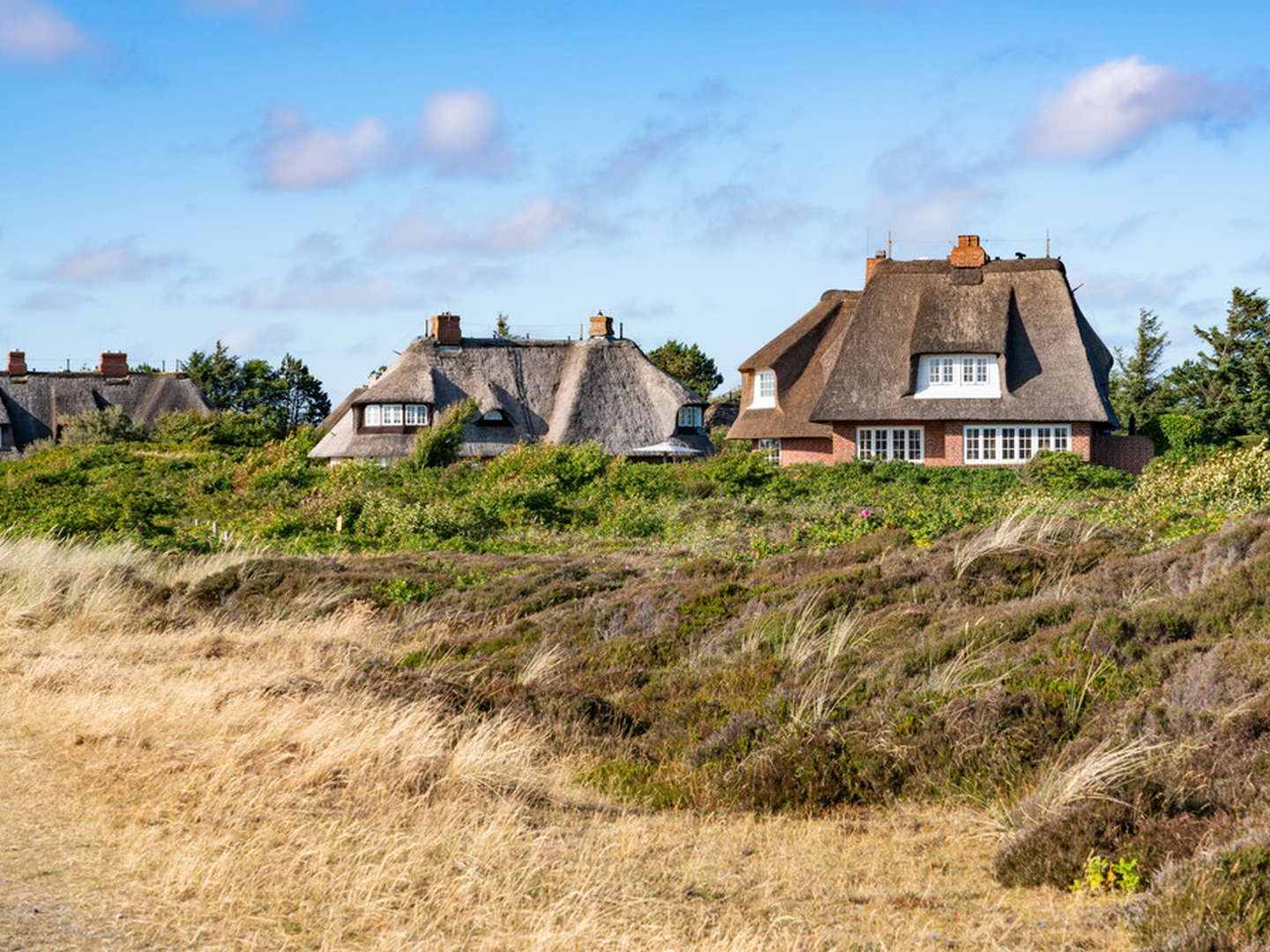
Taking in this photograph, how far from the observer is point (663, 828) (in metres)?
7.92

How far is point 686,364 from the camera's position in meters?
78.6

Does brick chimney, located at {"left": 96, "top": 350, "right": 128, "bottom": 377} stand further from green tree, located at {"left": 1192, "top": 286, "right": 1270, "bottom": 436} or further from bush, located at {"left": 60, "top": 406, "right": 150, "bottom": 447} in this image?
green tree, located at {"left": 1192, "top": 286, "right": 1270, "bottom": 436}

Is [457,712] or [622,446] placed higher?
[622,446]

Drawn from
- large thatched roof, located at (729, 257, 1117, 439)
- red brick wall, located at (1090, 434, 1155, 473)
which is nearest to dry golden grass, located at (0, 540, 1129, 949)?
large thatched roof, located at (729, 257, 1117, 439)

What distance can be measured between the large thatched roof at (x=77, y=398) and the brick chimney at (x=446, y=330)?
19.8 metres

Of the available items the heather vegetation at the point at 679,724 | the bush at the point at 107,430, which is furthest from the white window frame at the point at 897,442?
the bush at the point at 107,430

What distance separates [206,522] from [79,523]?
204 inches

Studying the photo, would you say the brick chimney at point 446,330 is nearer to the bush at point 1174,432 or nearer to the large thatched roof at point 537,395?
the large thatched roof at point 537,395

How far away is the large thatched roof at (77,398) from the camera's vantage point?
212 feet

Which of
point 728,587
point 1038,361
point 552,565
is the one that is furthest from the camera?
point 1038,361

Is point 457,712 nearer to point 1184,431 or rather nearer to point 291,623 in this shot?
point 291,623

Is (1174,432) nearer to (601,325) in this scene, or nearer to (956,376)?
(956,376)

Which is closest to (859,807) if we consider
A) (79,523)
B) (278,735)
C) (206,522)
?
(278,735)

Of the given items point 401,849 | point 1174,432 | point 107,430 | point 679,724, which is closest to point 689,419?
point 1174,432
